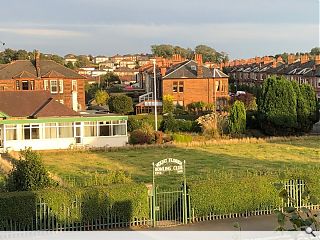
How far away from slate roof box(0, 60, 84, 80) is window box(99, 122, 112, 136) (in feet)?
43.5

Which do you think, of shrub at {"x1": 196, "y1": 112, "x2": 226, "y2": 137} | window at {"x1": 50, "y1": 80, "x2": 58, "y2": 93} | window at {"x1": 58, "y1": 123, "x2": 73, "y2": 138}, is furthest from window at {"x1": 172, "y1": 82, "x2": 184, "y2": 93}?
window at {"x1": 58, "y1": 123, "x2": 73, "y2": 138}

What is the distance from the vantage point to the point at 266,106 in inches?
1422

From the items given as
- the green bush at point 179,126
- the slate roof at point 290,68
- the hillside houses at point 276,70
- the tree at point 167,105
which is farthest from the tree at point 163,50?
the green bush at point 179,126

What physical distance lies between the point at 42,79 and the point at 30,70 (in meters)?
1.74

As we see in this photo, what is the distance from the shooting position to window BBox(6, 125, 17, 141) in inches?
1164

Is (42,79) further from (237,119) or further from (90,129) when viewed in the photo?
(237,119)

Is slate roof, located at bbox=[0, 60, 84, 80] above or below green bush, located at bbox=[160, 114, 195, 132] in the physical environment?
above

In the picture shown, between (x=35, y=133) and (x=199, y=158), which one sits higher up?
(x=35, y=133)

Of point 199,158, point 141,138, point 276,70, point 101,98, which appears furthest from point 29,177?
point 276,70

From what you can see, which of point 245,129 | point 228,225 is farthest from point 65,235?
point 245,129

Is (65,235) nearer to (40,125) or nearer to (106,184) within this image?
(106,184)

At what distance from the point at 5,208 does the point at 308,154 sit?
1912 cm

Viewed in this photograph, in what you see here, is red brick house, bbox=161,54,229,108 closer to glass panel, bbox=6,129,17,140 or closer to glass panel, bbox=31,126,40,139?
glass panel, bbox=31,126,40,139

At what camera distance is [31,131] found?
30000mm
